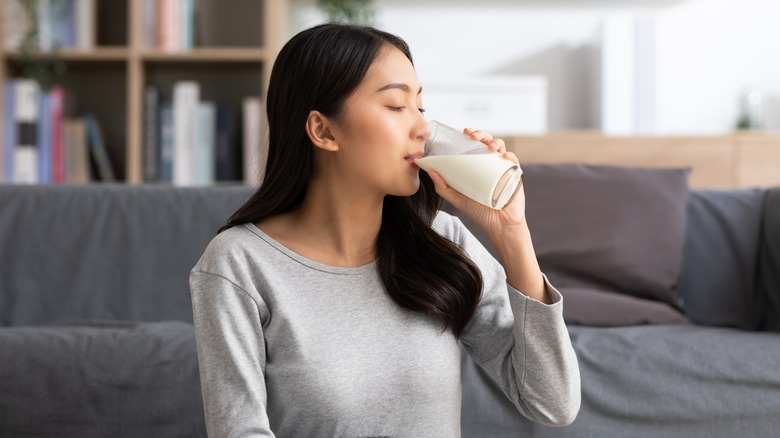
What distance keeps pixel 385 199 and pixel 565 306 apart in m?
0.65

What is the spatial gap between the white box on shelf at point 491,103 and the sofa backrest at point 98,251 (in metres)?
1.61

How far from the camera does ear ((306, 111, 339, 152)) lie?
3.76 feet

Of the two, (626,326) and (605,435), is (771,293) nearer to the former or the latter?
(626,326)

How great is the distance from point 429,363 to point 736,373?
2.23ft

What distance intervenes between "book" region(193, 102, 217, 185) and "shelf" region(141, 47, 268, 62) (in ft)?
0.62

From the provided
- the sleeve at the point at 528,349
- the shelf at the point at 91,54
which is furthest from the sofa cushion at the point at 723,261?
the shelf at the point at 91,54

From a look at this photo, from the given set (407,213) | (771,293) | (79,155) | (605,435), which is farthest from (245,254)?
(79,155)

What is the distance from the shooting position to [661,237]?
1959 mm

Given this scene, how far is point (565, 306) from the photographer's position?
5.87ft

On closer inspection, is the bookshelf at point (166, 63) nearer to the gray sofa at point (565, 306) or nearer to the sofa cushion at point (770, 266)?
the gray sofa at point (565, 306)

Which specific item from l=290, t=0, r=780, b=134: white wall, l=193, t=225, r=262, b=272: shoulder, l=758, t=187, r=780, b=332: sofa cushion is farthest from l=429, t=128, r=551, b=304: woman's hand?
l=290, t=0, r=780, b=134: white wall

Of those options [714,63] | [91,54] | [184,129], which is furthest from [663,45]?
[91,54]

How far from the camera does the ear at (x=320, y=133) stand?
1146mm

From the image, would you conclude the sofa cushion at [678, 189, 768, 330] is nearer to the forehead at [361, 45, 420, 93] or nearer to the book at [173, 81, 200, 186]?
the forehead at [361, 45, 420, 93]
